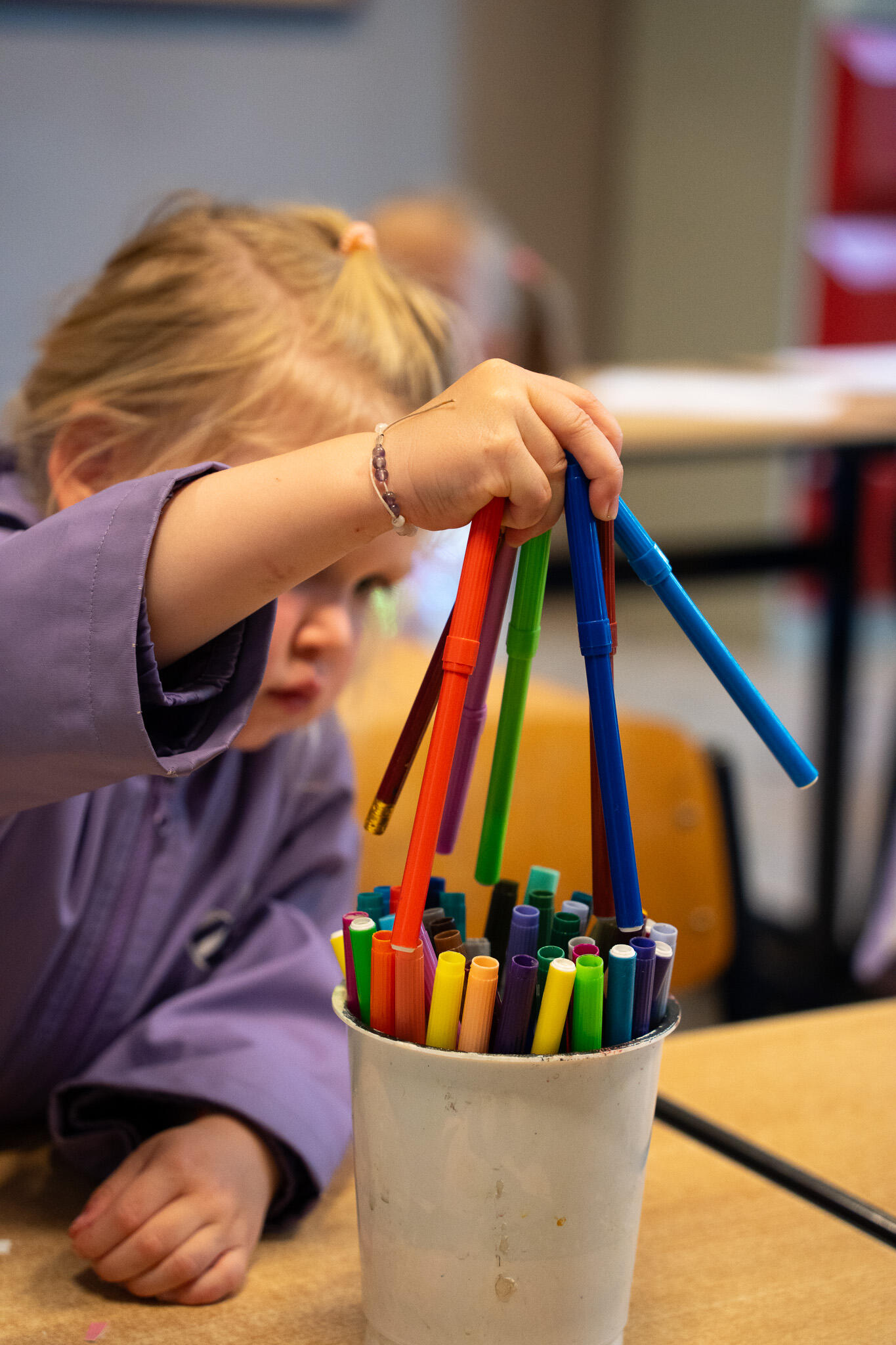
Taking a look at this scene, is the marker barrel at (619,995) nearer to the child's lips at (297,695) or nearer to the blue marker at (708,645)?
the blue marker at (708,645)

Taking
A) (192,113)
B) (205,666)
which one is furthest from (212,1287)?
(192,113)

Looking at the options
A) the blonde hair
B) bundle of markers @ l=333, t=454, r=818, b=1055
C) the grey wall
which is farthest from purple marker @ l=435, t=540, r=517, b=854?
the grey wall

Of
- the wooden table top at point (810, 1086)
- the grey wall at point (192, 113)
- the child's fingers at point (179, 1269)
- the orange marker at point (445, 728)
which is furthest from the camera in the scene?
the grey wall at point (192, 113)

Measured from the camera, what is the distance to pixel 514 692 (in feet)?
1.32

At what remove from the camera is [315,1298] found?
0.45 metres

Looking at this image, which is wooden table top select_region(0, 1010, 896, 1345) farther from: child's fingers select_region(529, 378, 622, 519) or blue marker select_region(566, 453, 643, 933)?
child's fingers select_region(529, 378, 622, 519)

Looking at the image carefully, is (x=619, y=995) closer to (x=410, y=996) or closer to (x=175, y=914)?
(x=410, y=996)

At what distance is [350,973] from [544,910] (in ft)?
0.23

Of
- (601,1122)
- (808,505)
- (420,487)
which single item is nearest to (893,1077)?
(601,1122)

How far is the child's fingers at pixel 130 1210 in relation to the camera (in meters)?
0.46

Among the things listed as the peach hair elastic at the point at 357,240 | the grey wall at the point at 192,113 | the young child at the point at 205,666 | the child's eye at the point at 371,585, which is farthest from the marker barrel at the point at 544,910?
the grey wall at the point at 192,113

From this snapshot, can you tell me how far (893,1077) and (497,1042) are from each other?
1.10 feet

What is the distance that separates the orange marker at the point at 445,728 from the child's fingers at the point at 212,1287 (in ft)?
0.60

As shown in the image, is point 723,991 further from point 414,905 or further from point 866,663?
point 866,663
